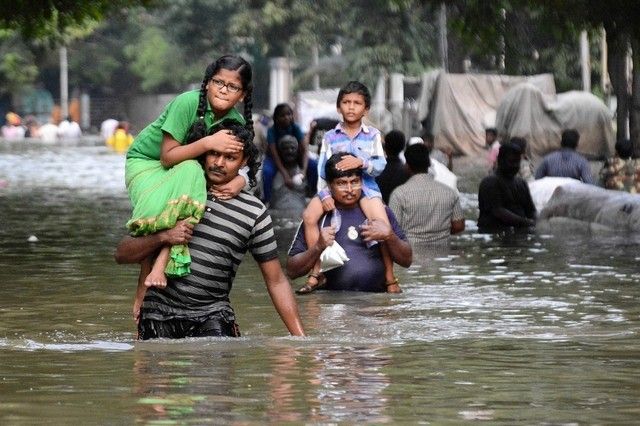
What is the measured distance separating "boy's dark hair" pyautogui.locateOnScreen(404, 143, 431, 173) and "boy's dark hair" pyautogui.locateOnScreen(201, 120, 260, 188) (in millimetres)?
7167

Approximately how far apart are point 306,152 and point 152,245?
1288cm

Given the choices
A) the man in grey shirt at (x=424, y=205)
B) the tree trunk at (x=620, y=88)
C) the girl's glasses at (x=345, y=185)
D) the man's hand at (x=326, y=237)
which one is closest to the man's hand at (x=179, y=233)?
the man's hand at (x=326, y=237)

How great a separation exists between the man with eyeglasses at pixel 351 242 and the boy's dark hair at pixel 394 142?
203 inches

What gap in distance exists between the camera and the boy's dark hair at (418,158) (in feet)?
50.3

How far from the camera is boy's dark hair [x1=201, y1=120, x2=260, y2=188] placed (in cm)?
795

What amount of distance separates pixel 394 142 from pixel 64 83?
75.0 metres

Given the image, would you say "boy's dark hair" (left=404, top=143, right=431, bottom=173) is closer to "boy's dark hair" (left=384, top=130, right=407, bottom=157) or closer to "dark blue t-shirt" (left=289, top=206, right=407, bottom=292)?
"boy's dark hair" (left=384, top=130, right=407, bottom=157)

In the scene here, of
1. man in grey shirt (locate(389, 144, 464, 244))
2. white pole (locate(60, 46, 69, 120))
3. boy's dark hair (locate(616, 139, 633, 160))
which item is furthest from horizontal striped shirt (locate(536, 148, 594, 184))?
white pole (locate(60, 46, 69, 120))

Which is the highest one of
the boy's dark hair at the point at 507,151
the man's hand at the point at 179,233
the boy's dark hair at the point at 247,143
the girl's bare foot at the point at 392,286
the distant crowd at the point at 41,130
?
the boy's dark hair at the point at 247,143

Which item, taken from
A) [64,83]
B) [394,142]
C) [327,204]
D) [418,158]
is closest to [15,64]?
[64,83]

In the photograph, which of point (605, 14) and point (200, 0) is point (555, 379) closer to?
point (605, 14)

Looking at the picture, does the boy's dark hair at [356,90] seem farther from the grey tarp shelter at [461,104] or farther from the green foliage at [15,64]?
the green foliage at [15,64]

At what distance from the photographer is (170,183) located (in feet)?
26.2

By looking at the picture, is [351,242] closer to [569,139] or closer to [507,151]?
[507,151]
